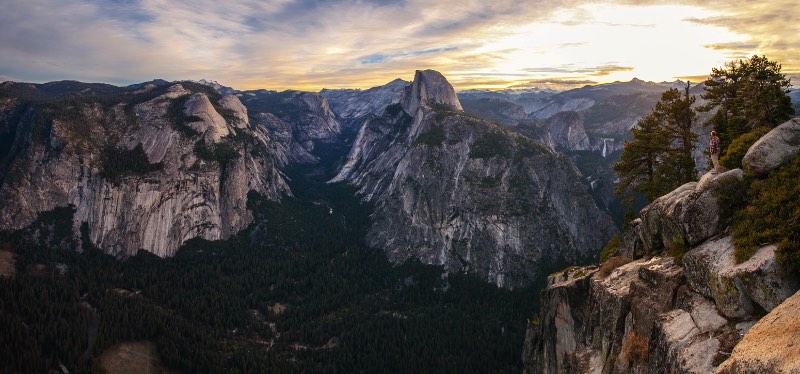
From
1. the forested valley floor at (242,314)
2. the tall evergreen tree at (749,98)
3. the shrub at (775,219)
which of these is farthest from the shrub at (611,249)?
the forested valley floor at (242,314)

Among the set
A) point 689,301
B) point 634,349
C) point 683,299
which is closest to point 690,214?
point 683,299

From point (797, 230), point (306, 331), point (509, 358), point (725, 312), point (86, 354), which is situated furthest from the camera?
point (306, 331)

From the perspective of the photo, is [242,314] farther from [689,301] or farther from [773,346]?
[773,346]

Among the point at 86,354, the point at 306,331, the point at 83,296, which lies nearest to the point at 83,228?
the point at 83,296

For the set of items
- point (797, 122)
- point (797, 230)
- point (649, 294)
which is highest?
point (797, 122)

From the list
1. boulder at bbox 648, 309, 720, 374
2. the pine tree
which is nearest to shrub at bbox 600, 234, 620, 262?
the pine tree

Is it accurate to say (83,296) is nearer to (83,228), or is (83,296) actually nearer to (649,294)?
(83,228)

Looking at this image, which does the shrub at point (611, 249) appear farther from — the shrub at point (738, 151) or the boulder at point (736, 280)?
the boulder at point (736, 280)
